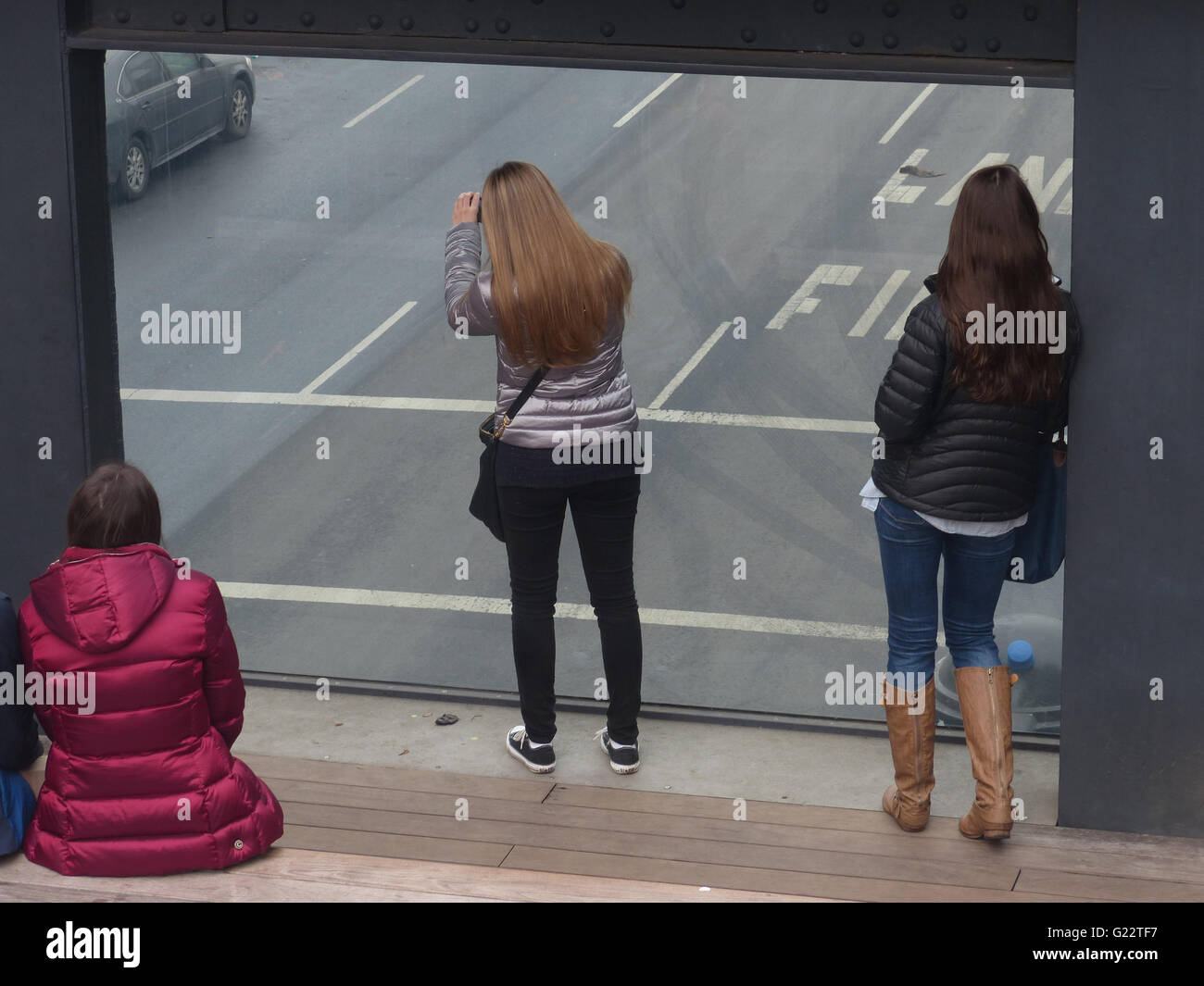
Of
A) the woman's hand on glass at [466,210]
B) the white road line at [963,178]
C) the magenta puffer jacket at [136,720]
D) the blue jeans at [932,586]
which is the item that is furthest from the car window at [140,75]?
the blue jeans at [932,586]

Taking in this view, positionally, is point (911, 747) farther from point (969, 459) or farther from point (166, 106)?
point (166, 106)

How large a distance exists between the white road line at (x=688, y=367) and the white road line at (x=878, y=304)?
43 centimetres

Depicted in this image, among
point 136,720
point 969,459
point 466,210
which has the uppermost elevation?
point 466,210

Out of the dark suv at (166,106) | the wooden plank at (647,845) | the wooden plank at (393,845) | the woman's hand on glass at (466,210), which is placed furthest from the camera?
the dark suv at (166,106)

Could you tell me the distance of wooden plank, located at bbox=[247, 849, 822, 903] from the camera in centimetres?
369

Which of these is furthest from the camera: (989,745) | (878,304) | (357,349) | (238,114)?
(357,349)

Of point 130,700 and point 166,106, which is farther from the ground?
point 166,106

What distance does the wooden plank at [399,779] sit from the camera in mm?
4668

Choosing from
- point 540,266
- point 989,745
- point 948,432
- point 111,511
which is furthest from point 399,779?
point 948,432

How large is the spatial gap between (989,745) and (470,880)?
1439mm

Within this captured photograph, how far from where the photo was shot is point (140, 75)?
5.21 metres

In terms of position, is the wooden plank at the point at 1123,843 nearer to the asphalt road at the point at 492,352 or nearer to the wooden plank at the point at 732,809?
the wooden plank at the point at 732,809

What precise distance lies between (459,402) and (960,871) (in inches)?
94.6

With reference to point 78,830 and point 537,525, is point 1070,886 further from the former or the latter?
point 78,830
